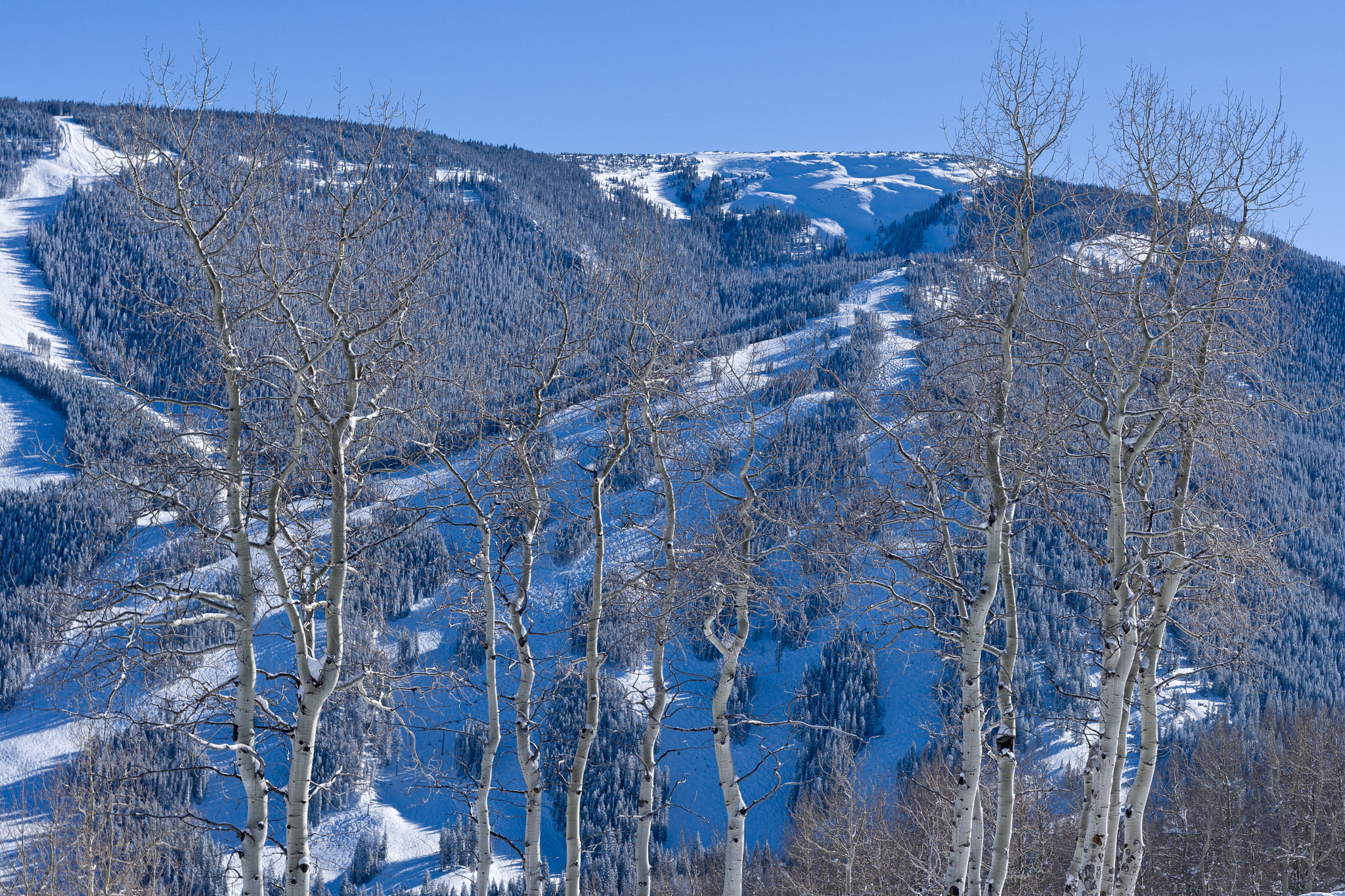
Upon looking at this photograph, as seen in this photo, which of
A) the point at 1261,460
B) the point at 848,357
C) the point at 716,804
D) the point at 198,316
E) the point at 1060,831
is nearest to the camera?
the point at 198,316

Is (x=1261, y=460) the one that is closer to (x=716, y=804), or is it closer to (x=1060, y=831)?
(x=1060, y=831)

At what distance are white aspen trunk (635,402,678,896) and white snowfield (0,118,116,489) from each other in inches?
2686

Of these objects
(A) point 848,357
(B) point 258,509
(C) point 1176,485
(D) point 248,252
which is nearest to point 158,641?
(B) point 258,509

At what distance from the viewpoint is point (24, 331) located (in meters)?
150

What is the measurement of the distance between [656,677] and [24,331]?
181899mm

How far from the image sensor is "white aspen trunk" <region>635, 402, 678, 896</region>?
10.4 m

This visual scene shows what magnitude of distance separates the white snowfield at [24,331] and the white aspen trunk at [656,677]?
68226 mm

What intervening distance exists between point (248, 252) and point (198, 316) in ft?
3.27

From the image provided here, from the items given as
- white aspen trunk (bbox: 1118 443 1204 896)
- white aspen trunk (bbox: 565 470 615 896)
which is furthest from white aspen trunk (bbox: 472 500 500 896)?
white aspen trunk (bbox: 1118 443 1204 896)

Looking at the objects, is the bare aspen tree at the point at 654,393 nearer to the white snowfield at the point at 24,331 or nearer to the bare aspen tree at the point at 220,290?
the bare aspen tree at the point at 220,290

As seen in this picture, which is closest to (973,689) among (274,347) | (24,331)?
(274,347)

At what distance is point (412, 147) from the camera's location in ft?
31.0

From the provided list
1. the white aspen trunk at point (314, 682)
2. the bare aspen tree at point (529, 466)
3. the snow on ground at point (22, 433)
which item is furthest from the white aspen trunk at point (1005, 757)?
the snow on ground at point (22, 433)

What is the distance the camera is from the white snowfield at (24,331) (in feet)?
361
